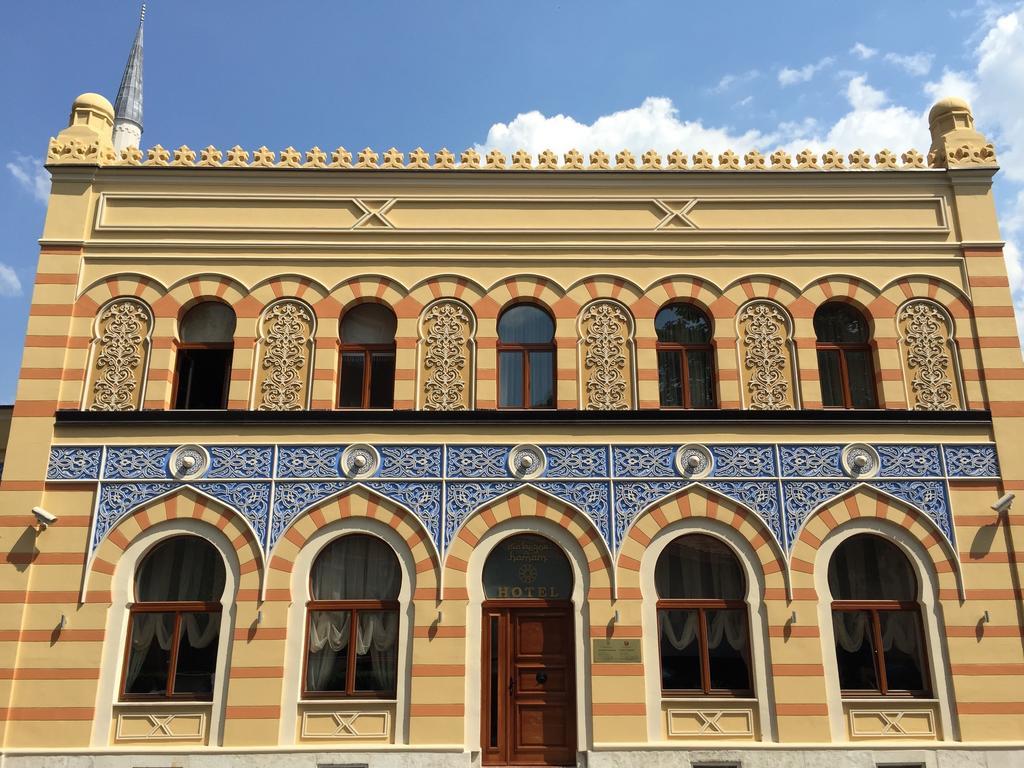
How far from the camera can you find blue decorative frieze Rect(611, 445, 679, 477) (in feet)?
45.8

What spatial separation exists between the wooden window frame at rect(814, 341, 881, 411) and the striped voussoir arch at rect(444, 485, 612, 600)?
461 centimetres

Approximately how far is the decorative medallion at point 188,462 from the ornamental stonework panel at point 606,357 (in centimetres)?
632

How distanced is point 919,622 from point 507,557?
259 inches

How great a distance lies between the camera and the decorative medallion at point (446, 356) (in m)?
14.5

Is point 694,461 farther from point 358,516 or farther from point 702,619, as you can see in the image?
point 358,516

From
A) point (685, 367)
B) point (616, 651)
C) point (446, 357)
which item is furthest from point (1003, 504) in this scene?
point (446, 357)

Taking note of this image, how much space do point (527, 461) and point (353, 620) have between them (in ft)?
12.2

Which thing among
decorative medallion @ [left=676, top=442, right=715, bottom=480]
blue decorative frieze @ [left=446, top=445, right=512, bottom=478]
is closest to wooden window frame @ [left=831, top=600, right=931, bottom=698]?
decorative medallion @ [left=676, top=442, right=715, bottom=480]

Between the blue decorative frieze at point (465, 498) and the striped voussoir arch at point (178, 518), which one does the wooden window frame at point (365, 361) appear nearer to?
the blue decorative frieze at point (465, 498)

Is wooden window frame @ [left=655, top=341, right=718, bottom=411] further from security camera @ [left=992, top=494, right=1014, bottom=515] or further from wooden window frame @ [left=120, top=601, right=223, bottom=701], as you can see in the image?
wooden window frame @ [left=120, top=601, right=223, bottom=701]

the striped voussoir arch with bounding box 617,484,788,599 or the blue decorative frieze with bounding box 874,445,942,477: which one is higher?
the blue decorative frieze with bounding box 874,445,942,477

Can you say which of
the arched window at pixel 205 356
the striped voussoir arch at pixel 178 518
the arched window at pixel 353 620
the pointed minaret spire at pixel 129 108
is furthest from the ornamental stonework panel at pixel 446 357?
the pointed minaret spire at pixel 129 108

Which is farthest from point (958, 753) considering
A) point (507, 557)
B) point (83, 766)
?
point (83, 766)

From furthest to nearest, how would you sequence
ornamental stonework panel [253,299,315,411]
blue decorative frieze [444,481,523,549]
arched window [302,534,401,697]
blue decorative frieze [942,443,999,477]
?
1. ornamental stonework panel [253,299,315,411]
2. blue decorative frieze [942,443,999,477]
3. blue decorative frieze [444,481,523,549]
4. arched window [302,534,401,697]
